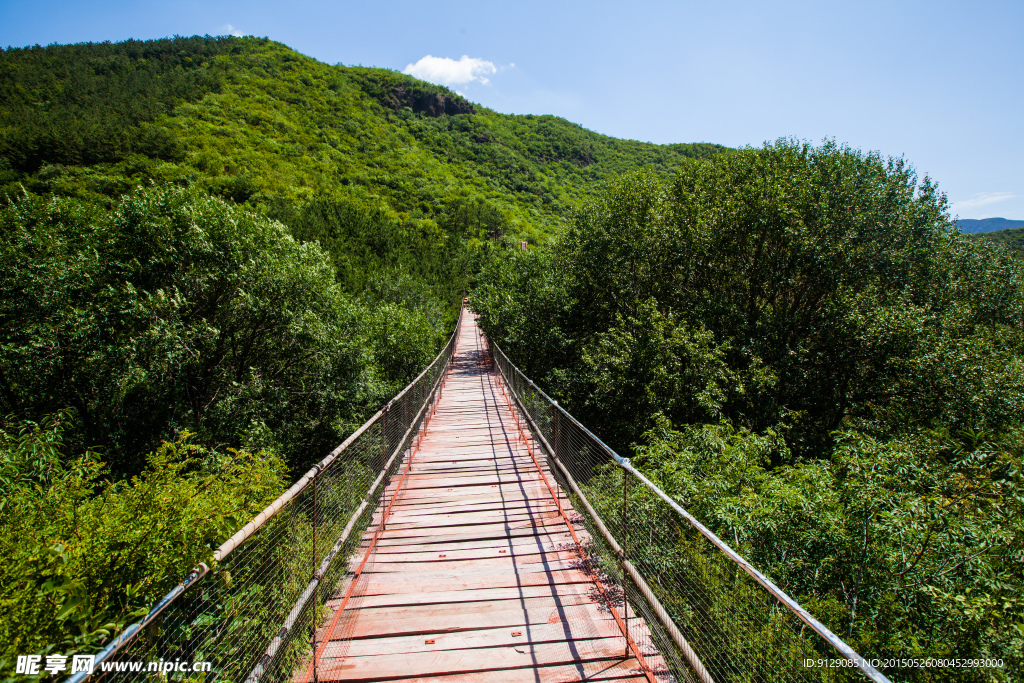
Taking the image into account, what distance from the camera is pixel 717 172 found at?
18656mm

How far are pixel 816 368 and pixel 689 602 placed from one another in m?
13.9

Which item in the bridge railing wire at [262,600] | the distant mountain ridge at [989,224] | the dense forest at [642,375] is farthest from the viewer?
the distant mountain ridge at [989,224]

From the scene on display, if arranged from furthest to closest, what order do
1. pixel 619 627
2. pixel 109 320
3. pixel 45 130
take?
pixel 45 130
pixel 109 320
pixel 619 627

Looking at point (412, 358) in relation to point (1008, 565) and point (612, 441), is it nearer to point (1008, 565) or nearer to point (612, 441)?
point (612, 441)

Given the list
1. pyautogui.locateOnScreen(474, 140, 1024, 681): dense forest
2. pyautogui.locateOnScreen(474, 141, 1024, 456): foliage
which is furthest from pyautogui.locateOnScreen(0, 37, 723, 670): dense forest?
pyautogui.locateOnScreen(474, 141, 1024, 456): foliage

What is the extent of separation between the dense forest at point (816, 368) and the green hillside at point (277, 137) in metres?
10.0

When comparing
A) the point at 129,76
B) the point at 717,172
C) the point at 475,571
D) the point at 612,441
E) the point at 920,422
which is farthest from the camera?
the point at 129,76

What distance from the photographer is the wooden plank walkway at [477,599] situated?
9.42 feet

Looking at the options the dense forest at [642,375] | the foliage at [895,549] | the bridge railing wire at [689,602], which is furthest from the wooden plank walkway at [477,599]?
the foliage at [895,549]

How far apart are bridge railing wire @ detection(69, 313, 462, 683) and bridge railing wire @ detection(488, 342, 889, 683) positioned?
84.2 inches

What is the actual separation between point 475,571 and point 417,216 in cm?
6626

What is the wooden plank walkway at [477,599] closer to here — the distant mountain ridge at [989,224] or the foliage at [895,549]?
the foliage at [895,549]

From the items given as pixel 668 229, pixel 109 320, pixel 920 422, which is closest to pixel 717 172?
pixel 668 229

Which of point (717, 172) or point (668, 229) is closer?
point (668, 229)
